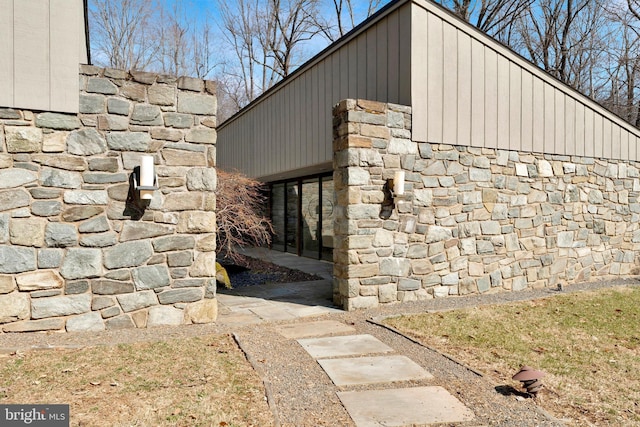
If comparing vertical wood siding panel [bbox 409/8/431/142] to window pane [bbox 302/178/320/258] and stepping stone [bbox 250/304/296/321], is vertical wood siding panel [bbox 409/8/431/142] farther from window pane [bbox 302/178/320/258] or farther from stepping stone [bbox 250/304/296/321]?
window pane [bbox 302/178/320/258]

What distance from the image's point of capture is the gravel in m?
2.74

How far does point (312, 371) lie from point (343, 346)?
69cm

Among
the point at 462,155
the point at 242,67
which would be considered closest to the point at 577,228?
the point at 462,155

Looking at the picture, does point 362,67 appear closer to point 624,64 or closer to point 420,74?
point 420,74

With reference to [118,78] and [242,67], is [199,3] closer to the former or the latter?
[242,67]

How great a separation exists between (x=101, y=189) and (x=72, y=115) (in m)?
0.75

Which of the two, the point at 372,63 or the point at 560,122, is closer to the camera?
the point at 372,63

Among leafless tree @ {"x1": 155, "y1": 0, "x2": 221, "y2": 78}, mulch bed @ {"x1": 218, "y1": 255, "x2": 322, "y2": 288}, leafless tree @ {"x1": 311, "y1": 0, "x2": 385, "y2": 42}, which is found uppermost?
leafless tree @ {"x1": 311, "y1": 0, "x2": 385, "y2": 42}

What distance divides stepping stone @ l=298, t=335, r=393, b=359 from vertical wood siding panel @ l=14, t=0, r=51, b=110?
3.37m

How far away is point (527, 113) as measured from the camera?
7.00 metres

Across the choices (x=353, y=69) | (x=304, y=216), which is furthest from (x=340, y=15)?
(x=353, y=69)

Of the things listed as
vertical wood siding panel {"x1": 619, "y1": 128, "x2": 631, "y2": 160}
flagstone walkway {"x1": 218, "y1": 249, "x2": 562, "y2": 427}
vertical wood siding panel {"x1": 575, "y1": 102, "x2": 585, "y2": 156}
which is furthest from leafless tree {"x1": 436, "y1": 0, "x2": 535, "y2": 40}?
flagstone walkway {"x1": 218, "y1": 249, "x2": 562, "y2": 427}

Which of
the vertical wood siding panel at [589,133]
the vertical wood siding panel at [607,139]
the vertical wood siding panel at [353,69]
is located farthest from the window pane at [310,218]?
the vertical wood siding panel at [607,139]

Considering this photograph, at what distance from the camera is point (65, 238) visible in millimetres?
4184
